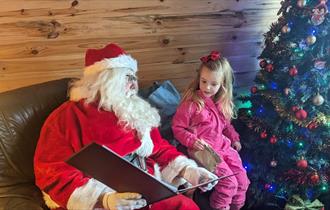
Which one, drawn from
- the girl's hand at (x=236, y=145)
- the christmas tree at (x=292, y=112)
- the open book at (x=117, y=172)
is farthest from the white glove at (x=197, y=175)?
the christmas tree at (x=292, y=112)

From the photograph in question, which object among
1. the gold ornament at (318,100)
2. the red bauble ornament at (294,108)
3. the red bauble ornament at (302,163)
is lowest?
the red bauble ornament at (302,163)

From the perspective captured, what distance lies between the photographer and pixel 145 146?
1922 mm

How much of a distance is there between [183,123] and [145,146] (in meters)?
0.31

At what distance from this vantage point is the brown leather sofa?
1.87m

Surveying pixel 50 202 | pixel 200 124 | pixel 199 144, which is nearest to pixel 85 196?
pixel 50 202

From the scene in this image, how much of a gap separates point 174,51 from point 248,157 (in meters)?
0.80

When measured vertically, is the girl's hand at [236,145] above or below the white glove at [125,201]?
below

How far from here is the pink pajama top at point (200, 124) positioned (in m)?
2.13

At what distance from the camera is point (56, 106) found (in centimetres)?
203

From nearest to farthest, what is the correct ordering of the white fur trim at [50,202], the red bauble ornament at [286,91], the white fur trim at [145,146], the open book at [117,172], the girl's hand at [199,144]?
1. the open book at [117,172]
2. the white fur trim at [50,202]
3. the white fur trim at [145,146]
4. the girl's hand at [199,144]
5. the red bauble ornament at [286,91]

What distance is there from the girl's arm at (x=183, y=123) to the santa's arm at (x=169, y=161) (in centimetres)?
10

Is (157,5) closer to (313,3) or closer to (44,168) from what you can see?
(313,3)

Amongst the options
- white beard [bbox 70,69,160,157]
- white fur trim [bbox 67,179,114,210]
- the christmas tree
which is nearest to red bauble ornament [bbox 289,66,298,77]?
the christmas tree

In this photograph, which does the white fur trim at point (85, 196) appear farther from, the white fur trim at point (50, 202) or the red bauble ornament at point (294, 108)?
the red bauble ornament at point (294, 108)
